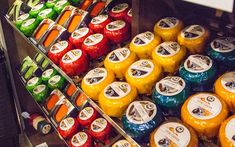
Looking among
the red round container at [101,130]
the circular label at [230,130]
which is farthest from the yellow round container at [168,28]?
the red round container at [101,130]

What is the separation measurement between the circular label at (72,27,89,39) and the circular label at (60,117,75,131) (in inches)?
23.8

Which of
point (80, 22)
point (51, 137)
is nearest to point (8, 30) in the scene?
point (51, 137)

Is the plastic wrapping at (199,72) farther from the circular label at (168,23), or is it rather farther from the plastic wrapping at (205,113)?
the circular label at (168,23)

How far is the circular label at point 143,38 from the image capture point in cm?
131

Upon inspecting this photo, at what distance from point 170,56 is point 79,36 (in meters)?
0.59

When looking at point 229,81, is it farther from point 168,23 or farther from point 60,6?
point 60,6

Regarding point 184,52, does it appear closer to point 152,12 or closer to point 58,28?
point 152,12

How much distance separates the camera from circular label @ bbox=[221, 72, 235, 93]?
3.28ft

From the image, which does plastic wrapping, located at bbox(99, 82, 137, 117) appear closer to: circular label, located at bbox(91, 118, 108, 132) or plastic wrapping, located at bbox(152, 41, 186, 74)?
plastic wrapping, located at bbox(152, 41, 186, 74)

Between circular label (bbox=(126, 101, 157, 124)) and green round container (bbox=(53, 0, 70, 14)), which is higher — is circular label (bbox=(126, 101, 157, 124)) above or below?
below

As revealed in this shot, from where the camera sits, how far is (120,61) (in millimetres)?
1320

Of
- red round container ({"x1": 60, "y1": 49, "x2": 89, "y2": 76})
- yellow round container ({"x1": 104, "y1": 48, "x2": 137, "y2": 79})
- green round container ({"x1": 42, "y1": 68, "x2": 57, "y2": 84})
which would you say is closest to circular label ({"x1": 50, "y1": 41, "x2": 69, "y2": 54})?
red round container ({"x1": 60, "y1": 49, "x2": 89, "y2": 76})

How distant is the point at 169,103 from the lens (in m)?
1.08

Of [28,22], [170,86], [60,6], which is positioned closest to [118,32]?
[170,86]
